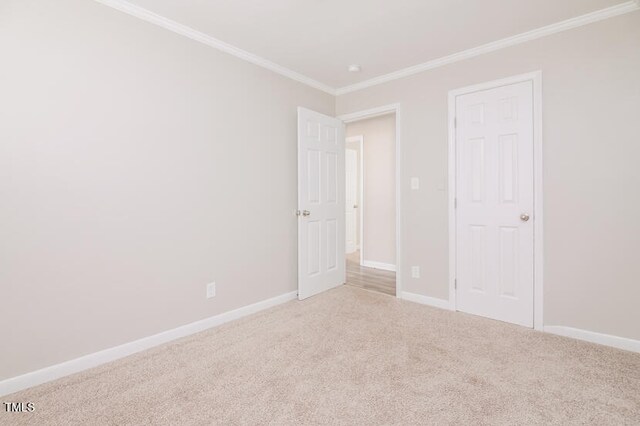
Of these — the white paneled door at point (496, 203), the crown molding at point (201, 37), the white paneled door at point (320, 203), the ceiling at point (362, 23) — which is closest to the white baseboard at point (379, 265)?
the white paneled door at point (320, 203)

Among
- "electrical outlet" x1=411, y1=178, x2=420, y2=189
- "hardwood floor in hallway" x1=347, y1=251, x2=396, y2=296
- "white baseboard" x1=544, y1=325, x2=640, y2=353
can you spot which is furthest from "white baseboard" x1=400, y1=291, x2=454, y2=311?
"electrical outlet" x1=411, y1=178, x2=420, y2=189

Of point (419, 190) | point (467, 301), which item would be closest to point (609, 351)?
point (467, 301)

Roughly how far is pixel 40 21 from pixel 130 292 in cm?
180

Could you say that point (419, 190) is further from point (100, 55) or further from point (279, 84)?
point (100, 55)

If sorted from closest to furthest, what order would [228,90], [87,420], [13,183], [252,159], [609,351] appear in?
[87,420] → [13,183] → [609,351] → [228,90] → [252,159]

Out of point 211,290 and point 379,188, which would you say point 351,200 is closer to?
point 379,188

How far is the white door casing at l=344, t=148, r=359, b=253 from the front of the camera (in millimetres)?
6117

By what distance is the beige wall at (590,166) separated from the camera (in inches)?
88.0

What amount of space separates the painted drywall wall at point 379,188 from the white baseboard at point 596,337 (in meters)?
→ 2.58

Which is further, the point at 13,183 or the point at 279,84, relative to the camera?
the point at 279,84

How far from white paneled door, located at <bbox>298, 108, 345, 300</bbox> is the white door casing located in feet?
6.78

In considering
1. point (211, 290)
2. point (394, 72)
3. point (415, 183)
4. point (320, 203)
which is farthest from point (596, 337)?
point (211, 290)

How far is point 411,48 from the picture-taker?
9.34ft

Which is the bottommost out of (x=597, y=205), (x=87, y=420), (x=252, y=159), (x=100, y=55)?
(x=87, y=420)
